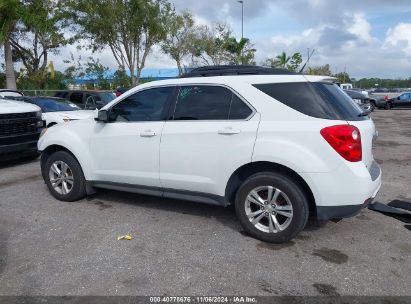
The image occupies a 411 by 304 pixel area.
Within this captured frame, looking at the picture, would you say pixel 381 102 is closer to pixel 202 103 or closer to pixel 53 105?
pixel 53 105

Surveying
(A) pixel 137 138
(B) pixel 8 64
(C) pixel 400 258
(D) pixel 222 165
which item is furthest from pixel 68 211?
(B) pixel 8 64

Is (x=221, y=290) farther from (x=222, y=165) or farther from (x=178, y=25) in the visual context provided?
(x=178, y=25)

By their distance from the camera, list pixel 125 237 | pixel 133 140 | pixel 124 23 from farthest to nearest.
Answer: pixel 124 23, pixel 133 140, pixel 125 237

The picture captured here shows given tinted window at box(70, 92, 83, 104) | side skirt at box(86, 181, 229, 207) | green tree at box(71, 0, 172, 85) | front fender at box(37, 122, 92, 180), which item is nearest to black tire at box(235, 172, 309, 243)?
side skirt at box(86, 181, 229, 207)

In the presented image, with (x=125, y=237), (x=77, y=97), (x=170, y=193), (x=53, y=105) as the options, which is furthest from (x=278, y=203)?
(x=77, y=97)

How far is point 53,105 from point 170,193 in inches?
314

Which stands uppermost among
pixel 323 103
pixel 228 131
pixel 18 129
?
pixel 323 103

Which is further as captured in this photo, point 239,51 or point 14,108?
point 239,51

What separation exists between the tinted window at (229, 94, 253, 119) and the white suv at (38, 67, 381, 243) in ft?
0.04

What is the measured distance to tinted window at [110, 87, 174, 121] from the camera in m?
4.80

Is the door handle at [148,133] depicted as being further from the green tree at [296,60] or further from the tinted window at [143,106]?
the green tree at [296,60]

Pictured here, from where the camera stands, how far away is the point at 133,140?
489cm

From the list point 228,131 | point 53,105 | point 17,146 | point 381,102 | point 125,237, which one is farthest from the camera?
point 381,102

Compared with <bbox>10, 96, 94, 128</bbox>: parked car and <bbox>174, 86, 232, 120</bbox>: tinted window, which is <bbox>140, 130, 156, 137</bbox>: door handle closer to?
<bbox>174, 86, 232, 120</bbox>: tinted window
